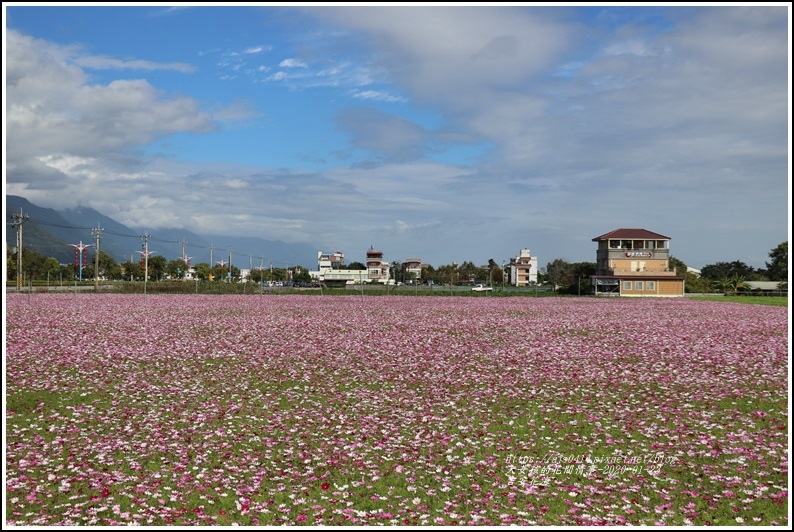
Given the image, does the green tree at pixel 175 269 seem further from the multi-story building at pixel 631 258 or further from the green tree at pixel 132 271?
Result: the multi-story building at pixel 631 258

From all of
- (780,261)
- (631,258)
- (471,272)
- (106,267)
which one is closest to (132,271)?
(106,267)

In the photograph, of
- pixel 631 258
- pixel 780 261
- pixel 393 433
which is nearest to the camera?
pixel 393 433

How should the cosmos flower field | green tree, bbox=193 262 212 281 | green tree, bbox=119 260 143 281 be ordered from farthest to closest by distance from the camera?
1. green tree, bbox=193 262 212 281
2. green tree, bbox=119 260 143 281
3. the cosmos flower field

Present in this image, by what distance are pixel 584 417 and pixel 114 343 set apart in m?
17.5

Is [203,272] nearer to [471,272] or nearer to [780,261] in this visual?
[471,272]

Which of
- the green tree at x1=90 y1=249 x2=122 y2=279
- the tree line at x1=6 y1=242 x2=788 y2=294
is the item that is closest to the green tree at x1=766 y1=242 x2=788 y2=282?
the tree line at x1=6 y1=242 x2=788 y2=294

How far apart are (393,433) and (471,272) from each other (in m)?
179

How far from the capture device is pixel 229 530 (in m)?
6.83

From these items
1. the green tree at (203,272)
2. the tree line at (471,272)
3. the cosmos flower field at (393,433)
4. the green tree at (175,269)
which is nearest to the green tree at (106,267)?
the tree line at (471,272)

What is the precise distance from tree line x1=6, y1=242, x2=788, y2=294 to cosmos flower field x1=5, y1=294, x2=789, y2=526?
160 feet

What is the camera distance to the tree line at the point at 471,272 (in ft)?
321

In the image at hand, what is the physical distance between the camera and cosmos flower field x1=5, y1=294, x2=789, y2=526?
25.1ft

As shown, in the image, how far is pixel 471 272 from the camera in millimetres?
187875

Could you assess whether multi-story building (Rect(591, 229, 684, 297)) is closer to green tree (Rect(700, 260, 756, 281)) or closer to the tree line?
the tree line
